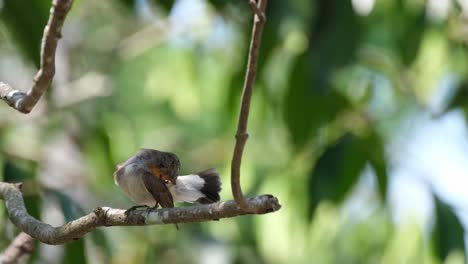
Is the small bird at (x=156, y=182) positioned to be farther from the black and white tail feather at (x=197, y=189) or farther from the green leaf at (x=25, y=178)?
the green leaf at (x=25, y=178)

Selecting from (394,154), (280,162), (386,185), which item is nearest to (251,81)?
(386,185)

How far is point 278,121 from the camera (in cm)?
628

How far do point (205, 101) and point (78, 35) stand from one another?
416 centimetres

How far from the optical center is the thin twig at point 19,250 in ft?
11.7

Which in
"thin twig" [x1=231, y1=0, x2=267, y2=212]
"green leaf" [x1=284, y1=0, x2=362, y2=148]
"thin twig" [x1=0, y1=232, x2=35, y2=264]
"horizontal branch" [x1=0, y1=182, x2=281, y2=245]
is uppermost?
"green leaf" [x1=284, y1=0, x2=362, y2=148]

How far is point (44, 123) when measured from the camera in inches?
332

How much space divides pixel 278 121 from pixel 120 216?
387 centimetres

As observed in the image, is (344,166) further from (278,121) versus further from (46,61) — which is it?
(46,61)

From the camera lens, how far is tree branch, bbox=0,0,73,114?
78.3 inches

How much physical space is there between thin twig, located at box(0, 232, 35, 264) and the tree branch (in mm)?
1273

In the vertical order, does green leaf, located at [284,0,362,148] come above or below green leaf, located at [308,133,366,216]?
above

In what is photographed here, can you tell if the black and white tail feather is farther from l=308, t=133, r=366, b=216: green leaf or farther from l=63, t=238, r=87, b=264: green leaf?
l=308, t=133, r=366, b=216: green leaf

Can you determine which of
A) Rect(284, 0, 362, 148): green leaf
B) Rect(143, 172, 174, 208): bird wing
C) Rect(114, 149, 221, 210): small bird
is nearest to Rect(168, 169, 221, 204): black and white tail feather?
Rect(114, 149, 221, 210): small bird

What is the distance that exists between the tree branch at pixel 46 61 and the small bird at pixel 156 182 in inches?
20.8
